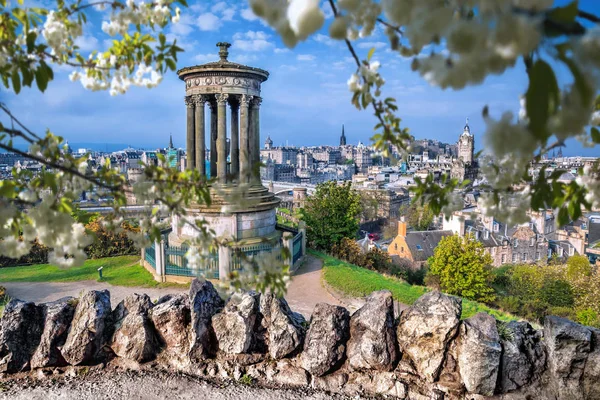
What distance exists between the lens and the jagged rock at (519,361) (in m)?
7.35

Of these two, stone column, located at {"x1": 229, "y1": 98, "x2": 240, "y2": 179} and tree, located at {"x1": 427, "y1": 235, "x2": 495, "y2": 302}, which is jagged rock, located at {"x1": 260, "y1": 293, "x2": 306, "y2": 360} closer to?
stone column, located at {"x1": 229, "y1": 98, "x2": 240, "y2": 179}

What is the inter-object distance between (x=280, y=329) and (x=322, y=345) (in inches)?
33.6

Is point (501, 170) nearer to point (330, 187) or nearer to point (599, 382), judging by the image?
point (599, 382)

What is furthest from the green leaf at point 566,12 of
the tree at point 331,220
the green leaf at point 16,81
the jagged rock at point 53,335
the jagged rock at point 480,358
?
the tree at point 331,220

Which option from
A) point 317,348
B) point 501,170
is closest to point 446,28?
point 501,170

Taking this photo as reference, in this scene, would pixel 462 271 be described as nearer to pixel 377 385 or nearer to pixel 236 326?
pixel 377 385

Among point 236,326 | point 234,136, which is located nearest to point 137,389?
point 236,326

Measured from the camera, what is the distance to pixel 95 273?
54.3 ft

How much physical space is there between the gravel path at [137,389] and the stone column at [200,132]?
961 centimetres

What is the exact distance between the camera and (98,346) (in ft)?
27.1

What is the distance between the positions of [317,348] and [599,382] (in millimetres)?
4578

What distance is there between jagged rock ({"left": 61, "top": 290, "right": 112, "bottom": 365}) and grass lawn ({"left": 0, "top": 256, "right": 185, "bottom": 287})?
623cm

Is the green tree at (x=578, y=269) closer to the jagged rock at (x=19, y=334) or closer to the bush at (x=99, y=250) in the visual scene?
the bush at (x=99, y=250)

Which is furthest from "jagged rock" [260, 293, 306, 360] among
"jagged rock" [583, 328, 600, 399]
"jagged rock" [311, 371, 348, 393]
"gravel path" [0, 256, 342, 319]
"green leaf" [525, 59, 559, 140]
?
"green leaf" [525, 59, 559, 140]
